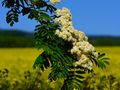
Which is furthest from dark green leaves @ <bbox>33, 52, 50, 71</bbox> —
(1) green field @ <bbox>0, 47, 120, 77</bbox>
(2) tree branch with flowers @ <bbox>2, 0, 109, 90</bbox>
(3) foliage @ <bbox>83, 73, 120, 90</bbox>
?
(3) foliage @ <bbox>83, 73, 120, 90</bbox>

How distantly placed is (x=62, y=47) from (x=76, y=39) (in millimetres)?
239

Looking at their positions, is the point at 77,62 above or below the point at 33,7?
below

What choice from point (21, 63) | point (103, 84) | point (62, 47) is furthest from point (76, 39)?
point (21, 63)

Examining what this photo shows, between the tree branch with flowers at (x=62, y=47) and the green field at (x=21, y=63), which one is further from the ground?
the green field at (x=21, y=63)

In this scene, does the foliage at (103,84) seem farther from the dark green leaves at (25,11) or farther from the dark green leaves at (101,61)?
the dark green leaves at (25,11)

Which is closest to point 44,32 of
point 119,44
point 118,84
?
point 118,84

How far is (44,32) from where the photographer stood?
9.41 meters

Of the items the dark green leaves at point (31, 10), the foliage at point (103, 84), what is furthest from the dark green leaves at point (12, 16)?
the foliage at point (103, 84)

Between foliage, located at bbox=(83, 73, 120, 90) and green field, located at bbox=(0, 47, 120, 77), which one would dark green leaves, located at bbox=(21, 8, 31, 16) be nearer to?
green field, located at bbox=(0, 47, 120, 77)

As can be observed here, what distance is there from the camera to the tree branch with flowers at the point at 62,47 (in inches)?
366

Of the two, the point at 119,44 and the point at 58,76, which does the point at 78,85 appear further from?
the point at 119,44

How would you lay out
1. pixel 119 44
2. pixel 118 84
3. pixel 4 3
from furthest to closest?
pixel 119 44, pixel 118 84, pixel 4 3

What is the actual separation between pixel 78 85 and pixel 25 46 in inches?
2947

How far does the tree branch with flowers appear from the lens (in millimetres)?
9297
